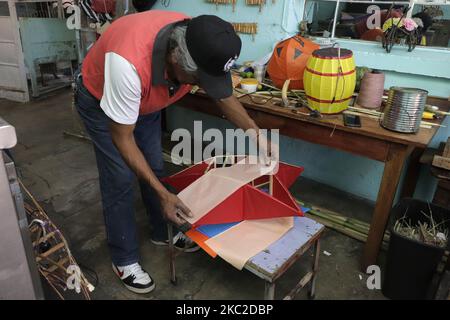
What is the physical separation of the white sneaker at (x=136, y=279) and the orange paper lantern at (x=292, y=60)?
1377mm

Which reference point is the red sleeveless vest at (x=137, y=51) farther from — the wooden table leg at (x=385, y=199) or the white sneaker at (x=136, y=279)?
the wooden table leg at (x=385, y=199)

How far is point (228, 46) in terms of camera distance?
1162mm

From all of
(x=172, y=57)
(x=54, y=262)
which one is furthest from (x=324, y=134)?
(x=54, y=262)

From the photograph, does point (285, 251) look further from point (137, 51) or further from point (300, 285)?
point (137, 51)

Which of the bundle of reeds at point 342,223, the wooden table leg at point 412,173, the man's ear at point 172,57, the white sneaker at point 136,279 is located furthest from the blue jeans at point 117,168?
the wooden table leg at point 412,173

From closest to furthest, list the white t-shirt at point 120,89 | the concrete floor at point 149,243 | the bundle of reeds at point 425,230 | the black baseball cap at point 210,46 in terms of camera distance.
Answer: the black baseball cap at point 210,46 → the white t-shirt at point 120,89 → the bundle of reeds at point 425,230 → the concrete floor at point 149,243

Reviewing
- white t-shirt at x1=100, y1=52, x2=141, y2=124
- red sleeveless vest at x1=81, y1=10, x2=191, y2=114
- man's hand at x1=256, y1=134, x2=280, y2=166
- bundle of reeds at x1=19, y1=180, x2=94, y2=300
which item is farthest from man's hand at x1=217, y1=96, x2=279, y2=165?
bundle of reeds at x1=19, y1=180, x2=94, y2=300

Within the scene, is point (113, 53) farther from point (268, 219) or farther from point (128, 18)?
point (268, 219)

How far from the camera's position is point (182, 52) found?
1.23 metres

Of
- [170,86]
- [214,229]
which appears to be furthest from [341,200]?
[170,86]

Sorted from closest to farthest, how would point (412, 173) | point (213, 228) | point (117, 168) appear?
point (213, 228) → point (117, 168) → point (412, 173)

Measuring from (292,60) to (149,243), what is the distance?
1396 millimetres

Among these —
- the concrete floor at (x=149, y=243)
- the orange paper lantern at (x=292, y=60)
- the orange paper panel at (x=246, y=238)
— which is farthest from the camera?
the orange paper lantern at (x=292, y=60)

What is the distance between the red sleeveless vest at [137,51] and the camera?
1.30m
